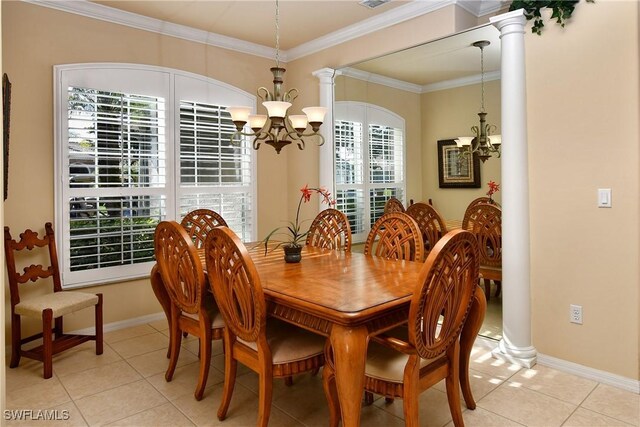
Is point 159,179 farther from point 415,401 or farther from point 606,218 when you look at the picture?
point 606,218

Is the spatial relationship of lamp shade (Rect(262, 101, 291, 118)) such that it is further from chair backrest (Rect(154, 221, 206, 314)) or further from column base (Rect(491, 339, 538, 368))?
column base (Rect(491, 339, 538, 368))

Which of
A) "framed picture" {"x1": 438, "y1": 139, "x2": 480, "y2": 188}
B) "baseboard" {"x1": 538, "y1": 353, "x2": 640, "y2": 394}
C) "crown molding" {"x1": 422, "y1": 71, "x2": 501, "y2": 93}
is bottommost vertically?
"baseboard" {"x1": 538, "y1": 353, "x2": 640, "y2": 394}

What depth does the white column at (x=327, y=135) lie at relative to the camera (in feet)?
Answer: 15.1

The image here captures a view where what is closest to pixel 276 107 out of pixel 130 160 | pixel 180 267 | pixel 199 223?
pixel 180 267

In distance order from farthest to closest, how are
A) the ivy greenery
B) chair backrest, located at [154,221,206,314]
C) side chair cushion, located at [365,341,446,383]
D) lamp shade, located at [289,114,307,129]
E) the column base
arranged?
1. the column base
2. lamp shade, located at [289,114,307,129]
3. the ivy greenery
4. chair backrest, located at [154,221,206,314]
5. side chair cushion, located at [365,341,446,383]

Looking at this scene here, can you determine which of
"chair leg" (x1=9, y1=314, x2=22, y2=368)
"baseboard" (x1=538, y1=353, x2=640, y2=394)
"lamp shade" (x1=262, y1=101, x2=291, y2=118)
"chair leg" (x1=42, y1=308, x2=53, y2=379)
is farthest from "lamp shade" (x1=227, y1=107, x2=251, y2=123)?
"baseboard" (x1=538, y1=353, x2=640, y2=394)

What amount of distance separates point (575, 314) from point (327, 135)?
276 centimetres

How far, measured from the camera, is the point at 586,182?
289 cm

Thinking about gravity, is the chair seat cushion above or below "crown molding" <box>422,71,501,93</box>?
below

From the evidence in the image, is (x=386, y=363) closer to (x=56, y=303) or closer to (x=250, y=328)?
(x=250, y=328)

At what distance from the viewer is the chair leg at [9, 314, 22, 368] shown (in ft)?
10.4

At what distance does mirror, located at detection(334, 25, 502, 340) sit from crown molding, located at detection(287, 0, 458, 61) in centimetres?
26

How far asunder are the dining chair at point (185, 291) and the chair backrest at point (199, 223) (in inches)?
36.2

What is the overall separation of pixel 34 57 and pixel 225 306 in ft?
8.84
